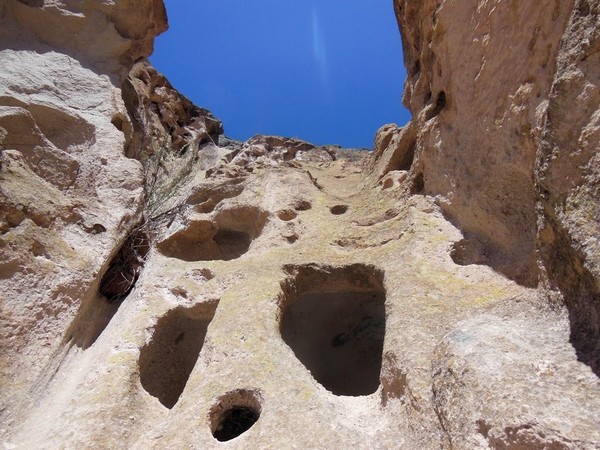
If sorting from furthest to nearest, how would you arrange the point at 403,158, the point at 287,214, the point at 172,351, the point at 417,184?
the point at 403,158 → the point at 287,214 → the point at 417,184 → the point at 172,351

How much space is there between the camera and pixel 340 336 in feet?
21.7

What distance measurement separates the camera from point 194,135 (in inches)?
520

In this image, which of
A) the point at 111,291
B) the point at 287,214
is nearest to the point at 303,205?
the point at 287,214

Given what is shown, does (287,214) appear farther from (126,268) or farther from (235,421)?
(235,421)

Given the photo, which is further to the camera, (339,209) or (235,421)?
(339,209)

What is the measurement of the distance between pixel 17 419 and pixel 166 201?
162 inches

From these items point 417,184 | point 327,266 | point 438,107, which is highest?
point 438,107

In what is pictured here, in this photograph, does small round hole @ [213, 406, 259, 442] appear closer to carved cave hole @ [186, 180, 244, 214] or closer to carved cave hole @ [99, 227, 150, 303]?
carved cave hole @ [99, 227, 150, 303]

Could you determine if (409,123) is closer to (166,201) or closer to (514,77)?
(514,77)

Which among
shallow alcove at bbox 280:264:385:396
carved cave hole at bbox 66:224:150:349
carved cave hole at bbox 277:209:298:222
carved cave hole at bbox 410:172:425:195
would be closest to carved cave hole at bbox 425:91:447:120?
carved cave hole at bbox 410:172:425:195

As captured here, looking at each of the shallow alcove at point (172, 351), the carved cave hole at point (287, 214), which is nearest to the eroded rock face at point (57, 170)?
the shallow alcove at point (172, 351)

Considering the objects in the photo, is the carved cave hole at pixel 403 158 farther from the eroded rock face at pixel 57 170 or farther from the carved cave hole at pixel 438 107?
the eroded rock face at pixel 57 170

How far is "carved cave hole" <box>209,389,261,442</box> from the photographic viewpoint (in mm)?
3160

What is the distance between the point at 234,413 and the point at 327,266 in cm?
181
